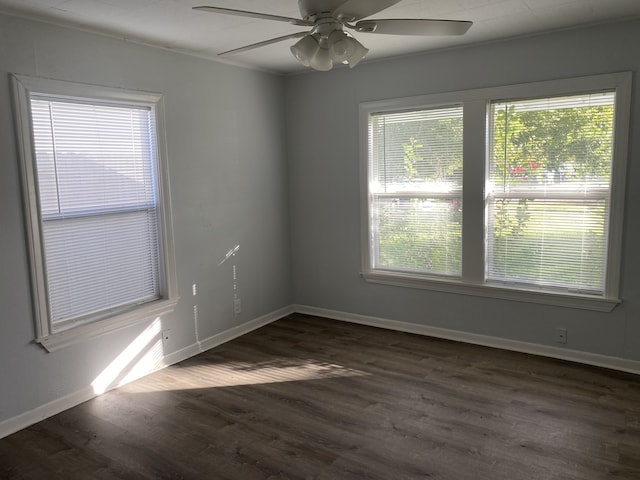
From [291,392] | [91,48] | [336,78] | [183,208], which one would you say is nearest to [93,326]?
[183,208]

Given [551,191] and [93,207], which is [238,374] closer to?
[93,207]

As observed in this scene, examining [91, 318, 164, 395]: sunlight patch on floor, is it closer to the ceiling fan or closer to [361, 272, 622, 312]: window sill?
Answer: [361, 272, 622, 312]: window sill

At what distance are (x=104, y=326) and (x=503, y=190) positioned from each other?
123 inches

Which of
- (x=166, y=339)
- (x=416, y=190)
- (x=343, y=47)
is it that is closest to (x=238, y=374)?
(x=166, y=339)

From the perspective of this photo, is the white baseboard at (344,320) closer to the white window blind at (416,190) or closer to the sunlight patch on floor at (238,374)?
the sunlight patch on floor at (238,374)

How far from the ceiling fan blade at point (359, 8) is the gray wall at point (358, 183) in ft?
7.08

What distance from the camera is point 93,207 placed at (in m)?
3.37

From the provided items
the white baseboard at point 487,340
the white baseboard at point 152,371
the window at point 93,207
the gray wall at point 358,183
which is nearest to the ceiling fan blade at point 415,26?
the gray wall at point 358,183

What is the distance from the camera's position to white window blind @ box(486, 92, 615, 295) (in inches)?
140

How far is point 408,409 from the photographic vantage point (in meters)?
3.15

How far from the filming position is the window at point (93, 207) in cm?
305

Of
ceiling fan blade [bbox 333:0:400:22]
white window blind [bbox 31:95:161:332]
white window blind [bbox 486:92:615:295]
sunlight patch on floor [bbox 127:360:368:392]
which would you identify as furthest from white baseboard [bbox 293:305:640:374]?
ceiling fan blade [bbox 333:0:400:22]

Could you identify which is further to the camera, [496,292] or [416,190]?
[416,190]

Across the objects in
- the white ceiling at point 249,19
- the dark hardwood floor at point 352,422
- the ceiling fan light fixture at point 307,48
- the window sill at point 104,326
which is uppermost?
the white ceiling at point 249,19
